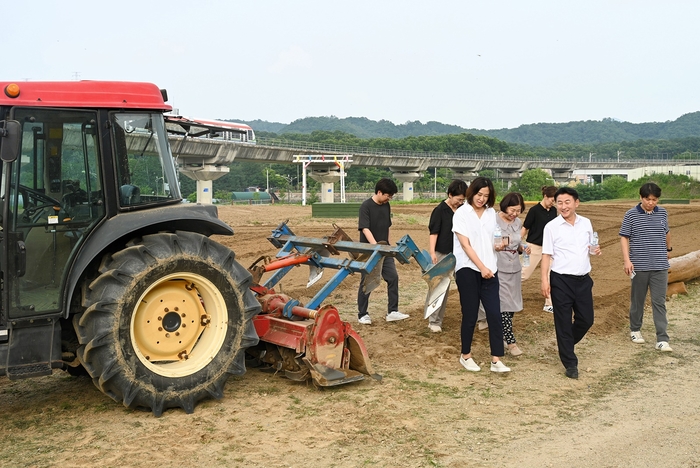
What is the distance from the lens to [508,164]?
102000mm

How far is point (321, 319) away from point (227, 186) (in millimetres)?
108733

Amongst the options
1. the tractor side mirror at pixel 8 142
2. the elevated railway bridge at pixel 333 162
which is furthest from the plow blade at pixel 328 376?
the elevated railway bridge at pixel 333 162

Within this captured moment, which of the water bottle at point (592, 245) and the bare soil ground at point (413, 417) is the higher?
the water bottle at point (592, 245)

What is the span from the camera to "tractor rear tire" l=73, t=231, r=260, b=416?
5.46m

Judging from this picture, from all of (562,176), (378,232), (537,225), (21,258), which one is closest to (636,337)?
(537,225)

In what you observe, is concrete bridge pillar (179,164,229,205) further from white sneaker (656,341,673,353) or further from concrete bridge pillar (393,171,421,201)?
white sneaker (656,341,673,353)

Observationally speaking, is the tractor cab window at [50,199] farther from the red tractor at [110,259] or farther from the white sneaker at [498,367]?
the white sneaker at [498,367]

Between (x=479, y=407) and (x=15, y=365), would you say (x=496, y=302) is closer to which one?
(x=479, y=407)

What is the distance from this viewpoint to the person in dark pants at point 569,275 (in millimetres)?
7117

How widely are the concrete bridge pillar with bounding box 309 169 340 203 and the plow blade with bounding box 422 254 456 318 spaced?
183 feet

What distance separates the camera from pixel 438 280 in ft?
24.7

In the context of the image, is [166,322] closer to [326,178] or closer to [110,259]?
[110,259]

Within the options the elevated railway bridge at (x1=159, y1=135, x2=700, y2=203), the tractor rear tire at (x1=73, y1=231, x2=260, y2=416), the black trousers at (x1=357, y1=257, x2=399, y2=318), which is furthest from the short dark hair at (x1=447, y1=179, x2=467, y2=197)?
the elevated railway bridge at (x1=159, y1=135, x2=700, y2=203)

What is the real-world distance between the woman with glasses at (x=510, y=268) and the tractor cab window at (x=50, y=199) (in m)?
4.21
